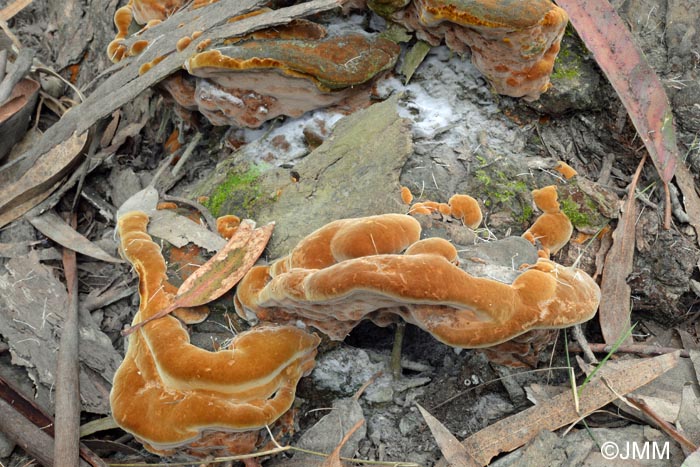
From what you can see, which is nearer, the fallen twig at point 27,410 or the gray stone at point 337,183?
the gray stone at point 337,183

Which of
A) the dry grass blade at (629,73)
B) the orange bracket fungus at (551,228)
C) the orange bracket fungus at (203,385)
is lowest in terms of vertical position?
the orange bracket fungus at (203,385)

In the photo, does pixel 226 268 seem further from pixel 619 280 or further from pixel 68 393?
pixel 619 280

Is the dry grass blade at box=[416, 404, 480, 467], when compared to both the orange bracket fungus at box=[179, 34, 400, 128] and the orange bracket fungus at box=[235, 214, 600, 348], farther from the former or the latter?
the orange bracket fungus at box=[179, 34, 400, 128]

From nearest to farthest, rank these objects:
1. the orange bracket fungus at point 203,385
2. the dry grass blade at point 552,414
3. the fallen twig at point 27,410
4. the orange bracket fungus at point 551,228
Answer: the orange bracket fungus at point 203,385 → the dry grass blade at point 552,414 → the orange bracket fungus at point 551,228 → the fallen twig at point 27,410

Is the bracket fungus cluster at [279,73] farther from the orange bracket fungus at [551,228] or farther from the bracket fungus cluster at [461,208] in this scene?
the orange bracket fungus at [551,228]

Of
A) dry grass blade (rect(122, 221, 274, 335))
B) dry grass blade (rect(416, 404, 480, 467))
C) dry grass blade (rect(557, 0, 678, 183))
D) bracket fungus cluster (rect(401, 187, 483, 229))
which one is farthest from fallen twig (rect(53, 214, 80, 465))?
dry grass blade (rect(557, 0, 678, 183))

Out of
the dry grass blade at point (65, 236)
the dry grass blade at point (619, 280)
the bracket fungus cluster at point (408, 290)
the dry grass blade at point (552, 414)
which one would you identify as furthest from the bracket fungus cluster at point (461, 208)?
the dry grass blade at point (65, 236)

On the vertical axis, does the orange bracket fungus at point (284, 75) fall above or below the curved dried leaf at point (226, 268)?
above

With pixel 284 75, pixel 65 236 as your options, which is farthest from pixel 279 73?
pixel 65 236
